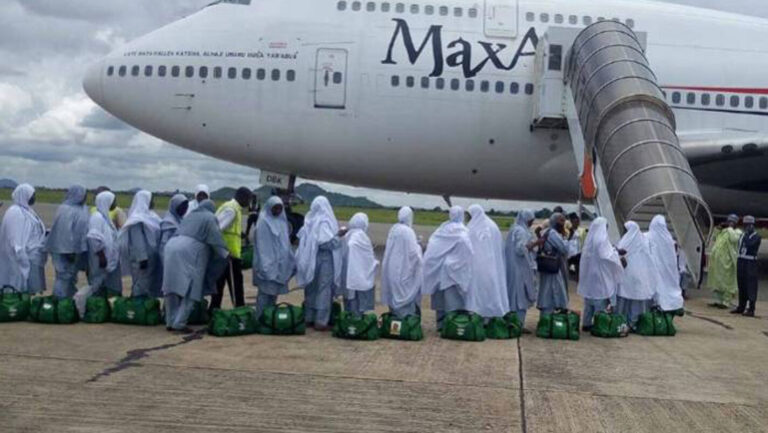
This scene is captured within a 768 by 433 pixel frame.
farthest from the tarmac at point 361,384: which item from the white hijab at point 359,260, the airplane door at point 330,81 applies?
the airplane door at point 330,81

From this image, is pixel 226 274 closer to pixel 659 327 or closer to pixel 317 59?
pixel 659 327

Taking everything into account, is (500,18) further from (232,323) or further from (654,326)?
(232,323)

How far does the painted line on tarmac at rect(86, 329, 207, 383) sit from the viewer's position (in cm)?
654

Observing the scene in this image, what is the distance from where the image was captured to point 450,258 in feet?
30.0

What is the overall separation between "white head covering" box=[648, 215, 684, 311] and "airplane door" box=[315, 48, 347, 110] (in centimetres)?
763

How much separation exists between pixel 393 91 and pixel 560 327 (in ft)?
27.5

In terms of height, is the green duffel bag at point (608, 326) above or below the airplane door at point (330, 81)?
below

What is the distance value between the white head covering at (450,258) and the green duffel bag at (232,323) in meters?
1.87

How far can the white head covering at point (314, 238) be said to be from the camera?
9031 mm

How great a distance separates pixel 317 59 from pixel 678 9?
25.8 feet

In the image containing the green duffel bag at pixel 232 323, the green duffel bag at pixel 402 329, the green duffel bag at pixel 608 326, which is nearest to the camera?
the green duffel bag at pixel 232 323

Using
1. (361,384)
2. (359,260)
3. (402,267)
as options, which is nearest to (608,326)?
(402,267)

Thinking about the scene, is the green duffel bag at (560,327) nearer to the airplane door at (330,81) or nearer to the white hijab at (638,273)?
the white hijab at (638,273)

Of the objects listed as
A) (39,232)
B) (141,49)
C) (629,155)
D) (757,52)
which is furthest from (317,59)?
(757,52)
